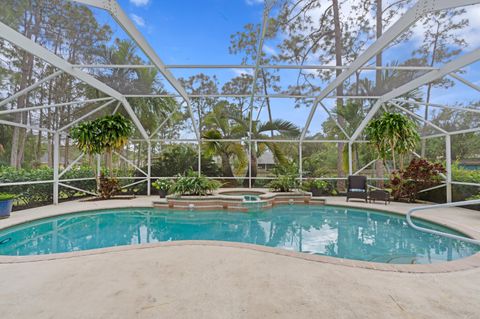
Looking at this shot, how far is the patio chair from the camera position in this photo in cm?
830

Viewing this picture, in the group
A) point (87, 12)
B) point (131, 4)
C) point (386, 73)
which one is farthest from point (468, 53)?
point (87, 12)

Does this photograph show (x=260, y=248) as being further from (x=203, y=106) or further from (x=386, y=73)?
(x=203, y=106)

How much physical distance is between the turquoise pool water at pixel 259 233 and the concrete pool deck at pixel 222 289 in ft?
4.60

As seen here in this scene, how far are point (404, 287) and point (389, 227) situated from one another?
3921mm

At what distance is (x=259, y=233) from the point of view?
5.50 meters

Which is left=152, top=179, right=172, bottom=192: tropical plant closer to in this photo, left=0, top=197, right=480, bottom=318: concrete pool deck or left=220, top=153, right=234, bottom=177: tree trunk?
left=220, top=153, right=234, bottom=177: tree trunk

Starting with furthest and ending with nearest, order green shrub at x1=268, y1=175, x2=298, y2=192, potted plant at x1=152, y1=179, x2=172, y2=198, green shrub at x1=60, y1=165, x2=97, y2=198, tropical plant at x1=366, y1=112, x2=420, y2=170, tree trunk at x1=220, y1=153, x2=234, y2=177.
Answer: tree trunk at x1=220, y1=153, x2=234, y2=177 → green shrub at x1=268, y1=175, x2=298, y2=192 → potted plant at x1=152, y1=179, x2=172, y2=198 → green shrub at x1=60, y1=165, x2=97, y2=198 → tropical plant at x1=366, y1=112, x2=420, y2=170

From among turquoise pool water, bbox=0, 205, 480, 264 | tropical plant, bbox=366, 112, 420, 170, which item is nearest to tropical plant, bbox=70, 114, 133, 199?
turquoise pool water, bbox=0, 205, 480, 264

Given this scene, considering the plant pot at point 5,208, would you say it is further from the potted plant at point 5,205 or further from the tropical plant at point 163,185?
the tropical plant at point 163,185

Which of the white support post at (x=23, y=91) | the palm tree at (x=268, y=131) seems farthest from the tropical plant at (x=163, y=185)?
the white support post at (x=23, y=91)

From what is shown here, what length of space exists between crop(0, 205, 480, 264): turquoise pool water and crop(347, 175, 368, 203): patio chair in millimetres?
960

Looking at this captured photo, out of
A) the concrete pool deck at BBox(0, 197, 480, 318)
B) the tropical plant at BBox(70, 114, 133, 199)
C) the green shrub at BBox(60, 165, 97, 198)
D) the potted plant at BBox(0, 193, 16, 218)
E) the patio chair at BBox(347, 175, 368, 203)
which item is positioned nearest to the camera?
the concrete pool deck at BBox(0, 197, 480, 318)

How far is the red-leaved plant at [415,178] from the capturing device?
25.7 feet

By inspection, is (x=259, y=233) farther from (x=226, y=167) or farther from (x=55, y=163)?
(x=55, y=163)
